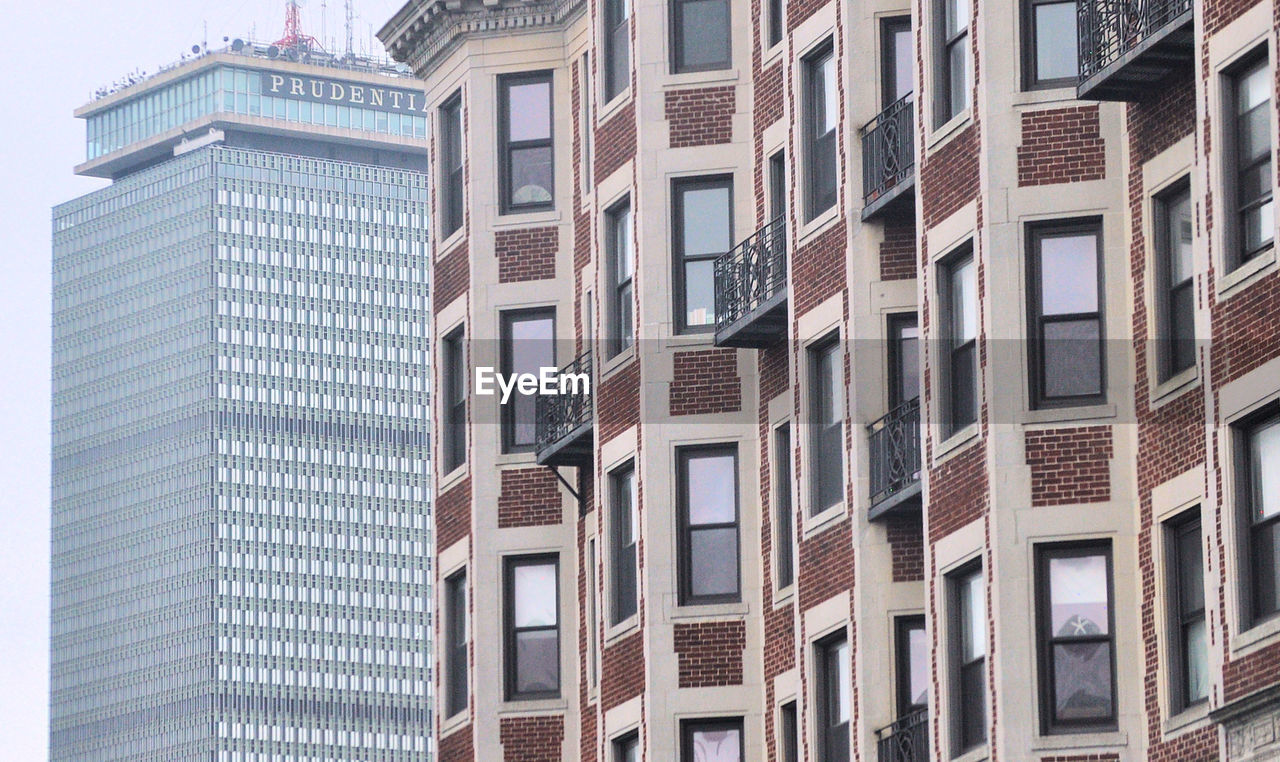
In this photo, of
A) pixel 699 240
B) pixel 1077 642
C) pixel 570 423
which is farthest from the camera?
pixel 570 423

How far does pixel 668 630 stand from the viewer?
47.8 meters

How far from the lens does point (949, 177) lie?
129 feet

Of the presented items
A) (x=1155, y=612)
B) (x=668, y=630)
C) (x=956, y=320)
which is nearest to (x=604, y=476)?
(x=668, y=630)

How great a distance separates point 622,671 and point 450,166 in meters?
13.2

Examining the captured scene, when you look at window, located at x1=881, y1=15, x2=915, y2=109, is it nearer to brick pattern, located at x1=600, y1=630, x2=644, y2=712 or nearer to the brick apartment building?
the brick apartment building

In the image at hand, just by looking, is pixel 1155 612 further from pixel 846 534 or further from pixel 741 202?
pixel 741 202

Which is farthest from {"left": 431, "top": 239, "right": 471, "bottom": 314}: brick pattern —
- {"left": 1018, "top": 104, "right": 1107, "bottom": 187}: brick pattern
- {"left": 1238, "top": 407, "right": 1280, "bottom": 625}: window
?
{"left": 1238, "top": 407, "right": 1280, "bottom": 625}: window

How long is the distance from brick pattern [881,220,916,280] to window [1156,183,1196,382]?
6.68 metres

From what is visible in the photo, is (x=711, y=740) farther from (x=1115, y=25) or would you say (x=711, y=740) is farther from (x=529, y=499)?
(x=1115, y=25)

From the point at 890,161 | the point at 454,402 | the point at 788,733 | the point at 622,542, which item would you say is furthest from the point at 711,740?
the point at 454,402

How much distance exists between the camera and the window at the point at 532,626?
54344 millimetres

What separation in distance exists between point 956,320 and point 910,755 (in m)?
5.73

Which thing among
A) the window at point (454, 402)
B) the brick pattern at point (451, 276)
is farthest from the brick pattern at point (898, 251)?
the window at point (454, 402)

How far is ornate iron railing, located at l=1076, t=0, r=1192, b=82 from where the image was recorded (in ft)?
117
